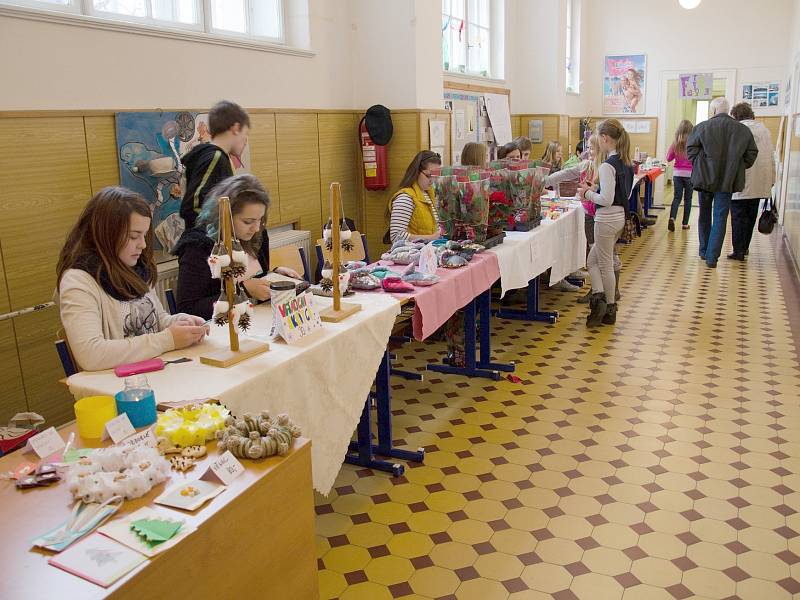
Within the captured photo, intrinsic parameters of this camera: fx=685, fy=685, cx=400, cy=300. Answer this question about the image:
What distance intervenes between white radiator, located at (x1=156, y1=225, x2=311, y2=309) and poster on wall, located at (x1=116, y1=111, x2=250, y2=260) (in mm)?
79

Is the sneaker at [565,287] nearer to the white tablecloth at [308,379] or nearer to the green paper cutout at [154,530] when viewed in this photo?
the white tablecloth at [308,379]

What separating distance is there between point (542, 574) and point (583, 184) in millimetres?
3989

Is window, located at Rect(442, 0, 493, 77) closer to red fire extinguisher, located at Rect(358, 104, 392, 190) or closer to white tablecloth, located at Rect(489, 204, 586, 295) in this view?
red fire extinguisher, located at Rect(358, 104, 392, 190)

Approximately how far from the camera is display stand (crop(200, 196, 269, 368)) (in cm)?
243

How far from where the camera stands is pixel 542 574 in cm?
271

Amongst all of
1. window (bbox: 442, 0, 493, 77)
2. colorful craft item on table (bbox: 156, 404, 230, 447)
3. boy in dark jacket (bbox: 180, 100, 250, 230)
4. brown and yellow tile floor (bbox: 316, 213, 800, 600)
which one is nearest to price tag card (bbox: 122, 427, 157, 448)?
colorful craft item on table (bbox: 156, 404, 230, 447)

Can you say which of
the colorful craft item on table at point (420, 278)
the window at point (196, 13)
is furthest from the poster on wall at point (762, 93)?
the colorful craft item on table at point (420, 278)

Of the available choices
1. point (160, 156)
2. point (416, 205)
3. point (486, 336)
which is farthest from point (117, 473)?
point (416, 205)

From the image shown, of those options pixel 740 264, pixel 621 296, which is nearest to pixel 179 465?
pixel 621 296

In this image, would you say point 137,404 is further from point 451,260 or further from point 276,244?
point 276,244

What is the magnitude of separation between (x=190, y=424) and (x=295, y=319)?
0.88 m

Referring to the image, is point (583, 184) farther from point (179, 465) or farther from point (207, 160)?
point (179, 465)

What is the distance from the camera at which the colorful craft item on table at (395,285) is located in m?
3.64

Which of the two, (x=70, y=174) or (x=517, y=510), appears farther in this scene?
(x=70, y=174)
